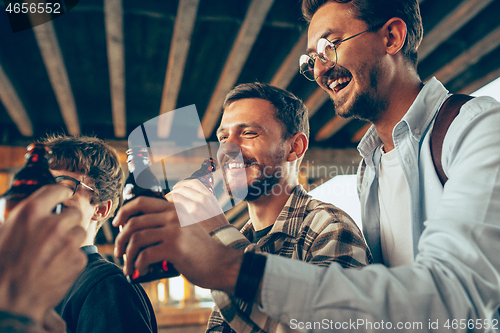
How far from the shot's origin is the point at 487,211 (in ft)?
2.44

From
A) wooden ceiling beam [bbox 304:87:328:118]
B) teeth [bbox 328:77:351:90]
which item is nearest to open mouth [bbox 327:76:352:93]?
teeth [bbox 328:77:351:90]

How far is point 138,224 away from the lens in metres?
0.65

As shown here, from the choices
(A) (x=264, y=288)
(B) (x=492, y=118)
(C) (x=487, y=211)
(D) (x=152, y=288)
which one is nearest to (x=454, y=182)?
(C) (x=487, y=211)

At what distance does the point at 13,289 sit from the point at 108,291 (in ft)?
2.40

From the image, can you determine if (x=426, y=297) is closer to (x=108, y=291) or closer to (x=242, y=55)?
(x=108, y=291)

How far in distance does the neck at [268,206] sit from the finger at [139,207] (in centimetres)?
97

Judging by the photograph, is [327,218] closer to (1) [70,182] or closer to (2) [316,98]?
(1) [70,182]

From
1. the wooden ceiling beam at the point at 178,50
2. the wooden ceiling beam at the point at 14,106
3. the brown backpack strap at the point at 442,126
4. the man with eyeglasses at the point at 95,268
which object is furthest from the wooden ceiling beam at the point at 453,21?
the wooden ceiling beam at the point at 14,106

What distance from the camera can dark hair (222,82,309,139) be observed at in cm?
177

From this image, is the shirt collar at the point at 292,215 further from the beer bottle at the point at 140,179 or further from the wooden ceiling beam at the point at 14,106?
the wooden ceiling beam at the point at 14,106

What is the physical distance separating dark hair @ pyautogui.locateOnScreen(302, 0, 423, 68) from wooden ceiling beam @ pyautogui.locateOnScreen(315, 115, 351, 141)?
116 inches

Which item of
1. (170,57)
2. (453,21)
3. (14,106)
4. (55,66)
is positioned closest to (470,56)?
(453,21)

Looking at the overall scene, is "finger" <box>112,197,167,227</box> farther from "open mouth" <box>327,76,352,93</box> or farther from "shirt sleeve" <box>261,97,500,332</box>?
"open mouth" <box>327,76,352,93</box>

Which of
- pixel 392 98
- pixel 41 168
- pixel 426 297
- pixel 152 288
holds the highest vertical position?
pixel 392 98
